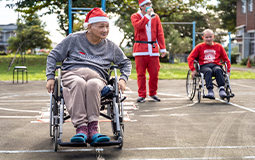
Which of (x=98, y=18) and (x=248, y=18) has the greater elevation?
(x=248, y=18)

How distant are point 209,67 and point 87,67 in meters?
3.62

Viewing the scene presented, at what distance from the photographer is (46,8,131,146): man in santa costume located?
328cm

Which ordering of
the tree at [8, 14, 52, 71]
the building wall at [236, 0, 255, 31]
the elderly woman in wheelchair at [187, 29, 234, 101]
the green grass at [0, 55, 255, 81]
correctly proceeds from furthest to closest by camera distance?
the building wall at [236, 0, 255, 31], the tree at [8, 14, 52, 71], the green grass at [0, 55, 255, 81], the elderly woman in wheelchair at [187, 29, 234, 101]

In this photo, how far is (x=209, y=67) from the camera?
6785mm

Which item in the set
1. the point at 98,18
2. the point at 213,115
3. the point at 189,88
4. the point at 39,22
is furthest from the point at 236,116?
the point at 39,22

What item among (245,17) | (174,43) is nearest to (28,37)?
(174,43)

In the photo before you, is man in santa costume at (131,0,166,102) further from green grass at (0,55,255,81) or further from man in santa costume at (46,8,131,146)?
green grass at (0,55,255,81)

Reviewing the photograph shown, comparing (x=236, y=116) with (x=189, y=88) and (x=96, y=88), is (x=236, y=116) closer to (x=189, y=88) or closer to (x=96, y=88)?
(x=189, y=88)

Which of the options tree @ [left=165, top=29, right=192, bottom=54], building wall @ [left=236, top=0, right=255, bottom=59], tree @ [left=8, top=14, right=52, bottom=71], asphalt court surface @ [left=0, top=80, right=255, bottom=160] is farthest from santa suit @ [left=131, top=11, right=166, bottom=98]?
tree @ [left=165, top=29, right=192, bottom=54]

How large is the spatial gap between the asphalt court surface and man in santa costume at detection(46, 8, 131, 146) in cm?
37

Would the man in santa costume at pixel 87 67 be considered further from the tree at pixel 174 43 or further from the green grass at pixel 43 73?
the tree at pixel 174 43

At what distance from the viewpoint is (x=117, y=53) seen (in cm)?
395

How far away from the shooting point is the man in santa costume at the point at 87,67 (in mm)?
3283

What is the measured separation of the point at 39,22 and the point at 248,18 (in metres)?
24.4
